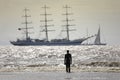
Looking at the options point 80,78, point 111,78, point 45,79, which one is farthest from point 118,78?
point 45,79

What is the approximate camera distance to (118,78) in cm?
3036

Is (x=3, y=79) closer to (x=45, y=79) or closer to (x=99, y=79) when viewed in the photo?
(x=45, y=79)

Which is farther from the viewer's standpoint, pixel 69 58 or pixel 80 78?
pixel 69 58

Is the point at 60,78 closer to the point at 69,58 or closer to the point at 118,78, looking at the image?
the point at 118,78

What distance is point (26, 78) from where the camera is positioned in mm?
31062

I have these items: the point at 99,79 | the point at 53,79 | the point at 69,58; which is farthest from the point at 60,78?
the point at 69,58

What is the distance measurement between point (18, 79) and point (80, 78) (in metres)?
4.10

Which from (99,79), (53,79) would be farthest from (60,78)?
(99,79)

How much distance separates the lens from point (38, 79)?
99.3 feet

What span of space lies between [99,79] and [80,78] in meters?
1.47

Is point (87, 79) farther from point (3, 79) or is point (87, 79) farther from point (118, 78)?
point (3, 79)

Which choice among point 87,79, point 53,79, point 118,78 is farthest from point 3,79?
point 118,78

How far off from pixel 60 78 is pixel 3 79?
3753 mm

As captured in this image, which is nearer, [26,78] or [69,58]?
[26,78]
